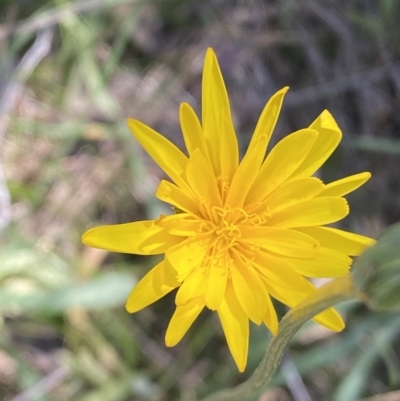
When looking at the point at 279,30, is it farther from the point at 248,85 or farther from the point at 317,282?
the point at 317,282

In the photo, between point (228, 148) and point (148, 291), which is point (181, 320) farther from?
point (228, 148)

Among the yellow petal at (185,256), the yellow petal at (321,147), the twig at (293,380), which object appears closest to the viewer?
the yellow petal at (185,256)

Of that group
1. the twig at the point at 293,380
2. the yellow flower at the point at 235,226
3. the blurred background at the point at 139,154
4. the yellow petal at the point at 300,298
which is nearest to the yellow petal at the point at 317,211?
the yellow flower at the point at 235,226

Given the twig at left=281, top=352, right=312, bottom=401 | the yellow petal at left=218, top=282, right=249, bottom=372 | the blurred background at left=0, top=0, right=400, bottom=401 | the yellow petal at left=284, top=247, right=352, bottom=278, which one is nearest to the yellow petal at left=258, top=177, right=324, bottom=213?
the yellow petal at left=284, top=247, right=352, bottom=278

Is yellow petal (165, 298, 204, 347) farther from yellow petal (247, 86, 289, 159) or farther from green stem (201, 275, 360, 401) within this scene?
yellow petal (247, 86, 289, 159)

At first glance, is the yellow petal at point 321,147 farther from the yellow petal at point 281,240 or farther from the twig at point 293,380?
the twig at point 293,380

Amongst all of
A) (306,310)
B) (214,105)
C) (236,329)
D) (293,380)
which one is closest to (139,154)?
(293,380)

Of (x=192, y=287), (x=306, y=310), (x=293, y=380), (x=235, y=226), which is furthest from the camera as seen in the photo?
(x=293, y=380)
